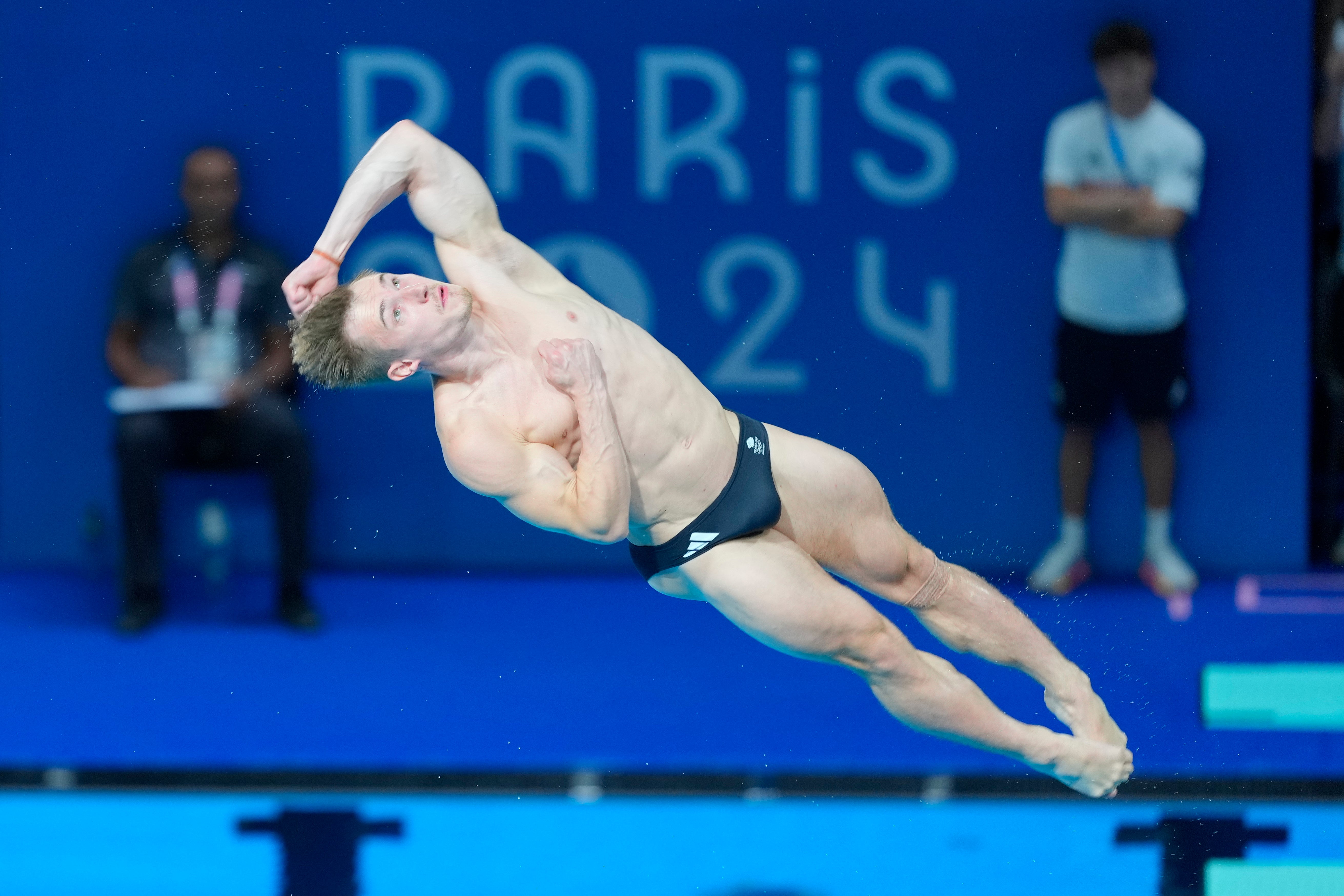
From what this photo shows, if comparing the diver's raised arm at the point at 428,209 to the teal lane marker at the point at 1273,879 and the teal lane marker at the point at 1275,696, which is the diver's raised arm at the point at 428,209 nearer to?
the teal lane marker at the point at 1273,879

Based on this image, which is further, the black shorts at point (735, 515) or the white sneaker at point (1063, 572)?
the white sneaker at point (1063, 572)

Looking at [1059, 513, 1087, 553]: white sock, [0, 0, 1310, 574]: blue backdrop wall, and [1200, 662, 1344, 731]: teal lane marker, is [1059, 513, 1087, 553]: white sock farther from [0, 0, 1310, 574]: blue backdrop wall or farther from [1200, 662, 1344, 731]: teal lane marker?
[1200, 662, 1344, 731]: teal lane marker

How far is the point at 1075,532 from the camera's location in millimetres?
6246

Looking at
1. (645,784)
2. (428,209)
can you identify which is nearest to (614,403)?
(428,209)

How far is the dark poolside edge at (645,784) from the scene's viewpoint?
218 inches

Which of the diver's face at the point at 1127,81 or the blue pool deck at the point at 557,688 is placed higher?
the diver's face at the point at 1127,81

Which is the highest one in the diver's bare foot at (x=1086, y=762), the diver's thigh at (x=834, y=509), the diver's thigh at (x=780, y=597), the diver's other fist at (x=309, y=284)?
the diver's other fist at (x=309, y=284)

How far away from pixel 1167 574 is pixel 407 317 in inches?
159

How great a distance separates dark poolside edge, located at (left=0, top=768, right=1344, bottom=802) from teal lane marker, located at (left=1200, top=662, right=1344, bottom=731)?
233 millimetres

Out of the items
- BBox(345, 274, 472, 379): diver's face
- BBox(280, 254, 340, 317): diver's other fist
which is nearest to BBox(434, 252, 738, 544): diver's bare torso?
BBox(345, 274, 472, 379): diver's face

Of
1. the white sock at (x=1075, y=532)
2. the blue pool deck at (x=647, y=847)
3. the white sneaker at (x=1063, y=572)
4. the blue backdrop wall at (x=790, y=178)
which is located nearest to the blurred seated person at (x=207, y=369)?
the blue backdrop wall at (x=790, y=178)

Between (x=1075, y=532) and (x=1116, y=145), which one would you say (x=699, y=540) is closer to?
(x=1075, y=532)

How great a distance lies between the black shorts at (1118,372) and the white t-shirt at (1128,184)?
0.07 metres

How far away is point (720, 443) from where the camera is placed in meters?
3.85
